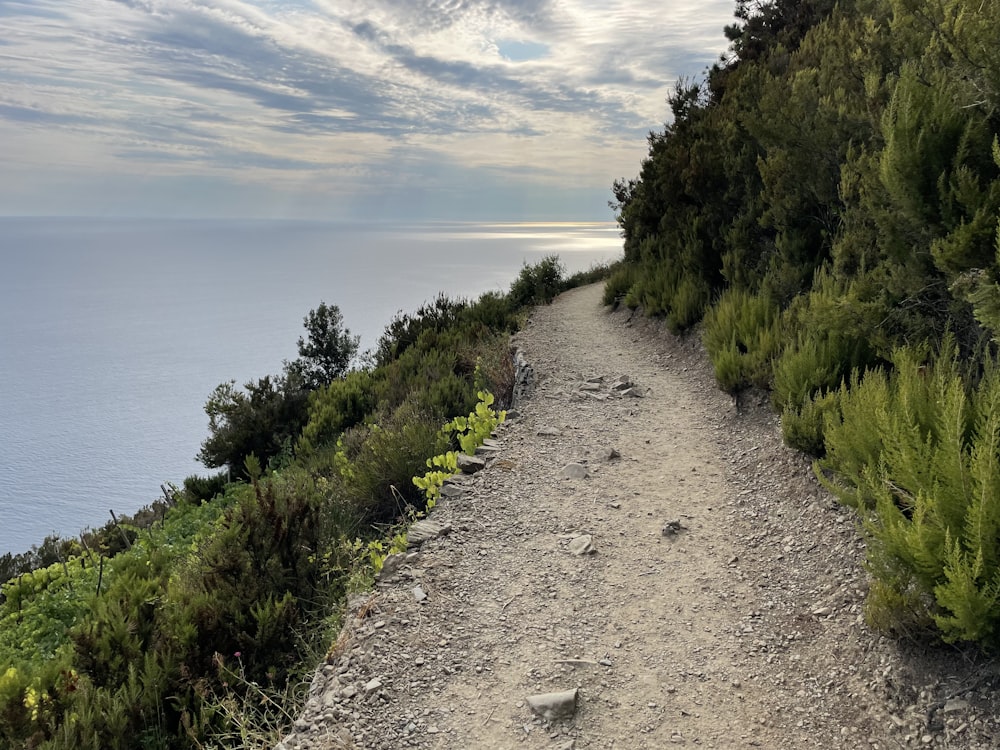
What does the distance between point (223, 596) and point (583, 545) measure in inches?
109

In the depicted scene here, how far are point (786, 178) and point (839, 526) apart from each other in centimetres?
593

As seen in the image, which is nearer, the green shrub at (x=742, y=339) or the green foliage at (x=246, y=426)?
the green shrub at (x=742, y=339)

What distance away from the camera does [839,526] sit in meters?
4.15

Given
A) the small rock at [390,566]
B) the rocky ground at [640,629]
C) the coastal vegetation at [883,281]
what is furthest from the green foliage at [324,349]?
the small rock at [390,566]

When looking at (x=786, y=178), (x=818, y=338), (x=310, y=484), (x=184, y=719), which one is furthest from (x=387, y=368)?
(x=184, y=719)

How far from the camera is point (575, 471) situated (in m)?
5.94

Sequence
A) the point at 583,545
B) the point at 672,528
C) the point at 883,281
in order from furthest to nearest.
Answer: the point at 883,281 → the point at 672,528 → the point at 583,545

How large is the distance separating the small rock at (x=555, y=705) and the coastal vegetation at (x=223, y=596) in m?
1.51

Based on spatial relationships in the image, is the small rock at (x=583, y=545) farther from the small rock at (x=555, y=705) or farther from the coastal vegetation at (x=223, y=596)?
the small rock at (x=555, y=705)

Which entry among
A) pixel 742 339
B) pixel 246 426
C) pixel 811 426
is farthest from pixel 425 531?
pixel 246 426

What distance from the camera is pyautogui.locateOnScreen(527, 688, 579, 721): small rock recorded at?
3.05 m

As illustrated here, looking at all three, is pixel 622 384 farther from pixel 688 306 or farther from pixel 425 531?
pixel 425 531

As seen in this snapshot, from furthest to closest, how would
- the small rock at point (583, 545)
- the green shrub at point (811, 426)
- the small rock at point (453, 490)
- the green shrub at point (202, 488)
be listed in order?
the green shrub at point (202, 488) < the small rock at point (453, 490) < the green shrub at point (811, 426) < the small rock at point (583, 545)

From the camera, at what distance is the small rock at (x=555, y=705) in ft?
10.00
